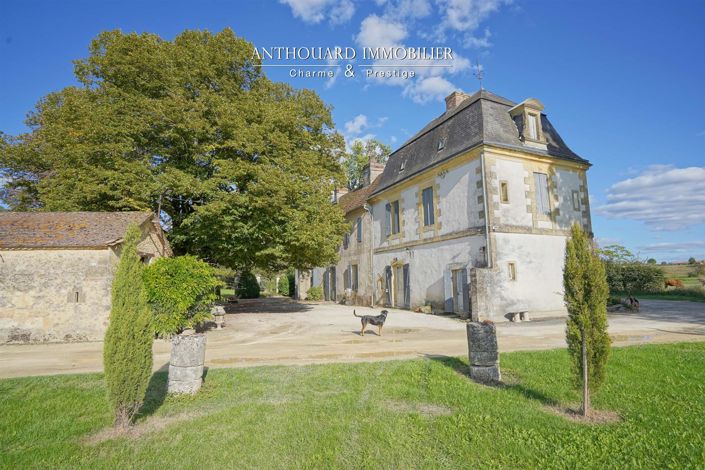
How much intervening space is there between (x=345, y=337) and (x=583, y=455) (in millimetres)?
7253

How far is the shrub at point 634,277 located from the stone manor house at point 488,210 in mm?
10241

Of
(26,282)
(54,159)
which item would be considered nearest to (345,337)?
(26,282)

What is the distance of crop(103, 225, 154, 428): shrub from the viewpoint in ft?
13.6

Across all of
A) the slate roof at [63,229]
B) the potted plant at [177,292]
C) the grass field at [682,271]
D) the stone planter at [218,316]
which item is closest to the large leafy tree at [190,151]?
the slate roof at [63,229]

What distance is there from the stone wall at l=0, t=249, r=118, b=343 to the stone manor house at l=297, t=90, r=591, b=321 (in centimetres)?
1212

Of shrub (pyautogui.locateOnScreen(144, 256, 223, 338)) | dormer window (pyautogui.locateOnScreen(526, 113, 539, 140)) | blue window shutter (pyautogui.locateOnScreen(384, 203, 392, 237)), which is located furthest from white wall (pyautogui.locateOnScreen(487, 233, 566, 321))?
shrub (pyautogui.locateOnScreen(144, 256, 223, 338))

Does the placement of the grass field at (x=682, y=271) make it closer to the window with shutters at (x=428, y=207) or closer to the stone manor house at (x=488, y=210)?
the stone manor house at (x=488, y=210)

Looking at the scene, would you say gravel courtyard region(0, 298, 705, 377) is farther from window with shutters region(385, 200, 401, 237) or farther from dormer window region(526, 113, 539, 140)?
dormer window region(526, 113, 539, 140)

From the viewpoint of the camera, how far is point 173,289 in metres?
9.70

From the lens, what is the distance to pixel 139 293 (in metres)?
4.41

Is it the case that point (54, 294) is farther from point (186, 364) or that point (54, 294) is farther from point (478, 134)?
point (478, 134)

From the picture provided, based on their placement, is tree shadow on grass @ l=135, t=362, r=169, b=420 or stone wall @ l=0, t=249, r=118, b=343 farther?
stone wall @ l=0, t=249, r=118, b=343

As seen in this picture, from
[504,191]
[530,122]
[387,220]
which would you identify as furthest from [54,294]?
[530,122]

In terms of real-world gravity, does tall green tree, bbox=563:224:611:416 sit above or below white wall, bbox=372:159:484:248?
below
